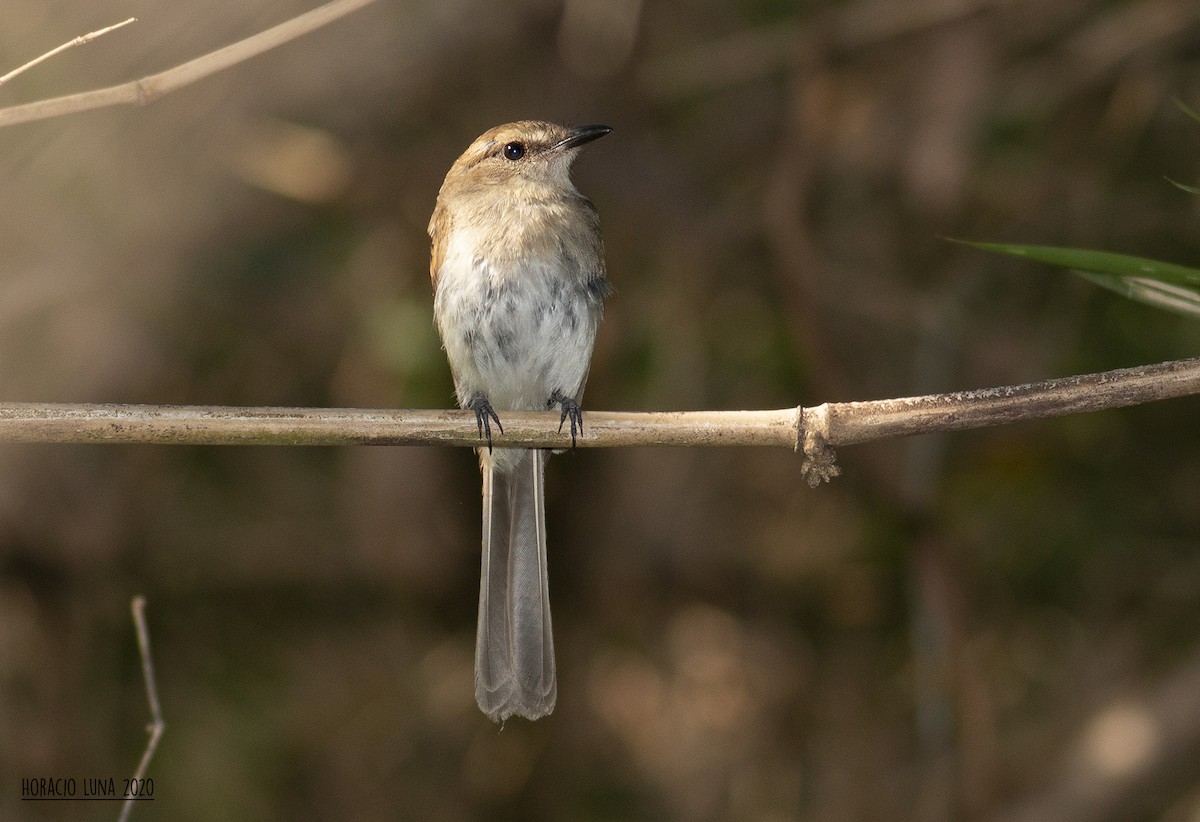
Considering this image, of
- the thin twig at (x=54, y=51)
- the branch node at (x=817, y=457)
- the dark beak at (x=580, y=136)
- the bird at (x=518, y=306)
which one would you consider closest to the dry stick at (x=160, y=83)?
the thin twig at (x=54, y=51)

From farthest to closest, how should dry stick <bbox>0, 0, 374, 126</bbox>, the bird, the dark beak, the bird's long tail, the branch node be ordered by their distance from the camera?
1. the dark beak
2. the bird
3. the bird's long tail
4. the branch node
5. dry stick <bbox>0, 0, 374, 126</bbox>

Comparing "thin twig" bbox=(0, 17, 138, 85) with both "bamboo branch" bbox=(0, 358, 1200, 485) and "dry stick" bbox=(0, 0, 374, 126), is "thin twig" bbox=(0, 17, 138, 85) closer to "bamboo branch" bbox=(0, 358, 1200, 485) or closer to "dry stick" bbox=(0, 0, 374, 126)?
"dry stick" bbox=(0, 0, 374, 126)

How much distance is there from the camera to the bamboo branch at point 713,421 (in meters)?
2.26

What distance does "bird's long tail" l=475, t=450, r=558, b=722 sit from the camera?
3.16 m

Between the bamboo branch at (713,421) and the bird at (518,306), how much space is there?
3.65 feet

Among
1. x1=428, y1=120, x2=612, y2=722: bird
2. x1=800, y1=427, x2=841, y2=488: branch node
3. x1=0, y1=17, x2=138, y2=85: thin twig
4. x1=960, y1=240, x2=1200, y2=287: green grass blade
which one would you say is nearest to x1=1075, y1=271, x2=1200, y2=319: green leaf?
x1=960, y1=240, x2=1200, y2=287: green grass blade

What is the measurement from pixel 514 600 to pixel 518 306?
87 centimetres

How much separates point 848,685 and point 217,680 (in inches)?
113

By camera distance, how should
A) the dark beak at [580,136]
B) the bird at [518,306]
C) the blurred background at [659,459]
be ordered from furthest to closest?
the blurred background at [659,459] → the dark beak at [580,136] → the bird at [518,306]

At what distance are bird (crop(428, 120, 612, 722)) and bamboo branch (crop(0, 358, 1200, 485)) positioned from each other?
3.65 ft

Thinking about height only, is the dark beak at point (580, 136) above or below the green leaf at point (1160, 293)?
above

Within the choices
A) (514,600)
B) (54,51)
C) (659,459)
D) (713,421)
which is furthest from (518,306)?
(659,459)

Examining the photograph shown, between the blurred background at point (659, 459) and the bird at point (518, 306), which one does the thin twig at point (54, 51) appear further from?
the blurred background at point (659, 459)

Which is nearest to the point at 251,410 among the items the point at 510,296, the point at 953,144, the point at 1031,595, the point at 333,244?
the point at 510,296
